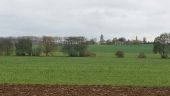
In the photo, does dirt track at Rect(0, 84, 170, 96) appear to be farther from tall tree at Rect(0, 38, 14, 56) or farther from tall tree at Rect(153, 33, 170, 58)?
tall tree at Rect(0, 38, 14, 56)

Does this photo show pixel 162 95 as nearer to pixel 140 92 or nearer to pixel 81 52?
pixel 140 92

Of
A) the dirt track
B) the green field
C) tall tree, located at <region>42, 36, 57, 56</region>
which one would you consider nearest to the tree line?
tall tree, located at <region>42, 36, 57, 56</region>

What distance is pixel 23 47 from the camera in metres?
118

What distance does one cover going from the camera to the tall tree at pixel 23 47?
118m

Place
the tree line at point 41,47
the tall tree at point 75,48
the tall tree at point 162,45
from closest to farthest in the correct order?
1. the tall tree at point 162,45
2. the tall tree at point 75,48
3. the tree line at point 41,47

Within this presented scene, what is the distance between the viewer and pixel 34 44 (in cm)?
12225

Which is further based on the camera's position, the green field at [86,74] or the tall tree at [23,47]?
the tall tree at [23,47]

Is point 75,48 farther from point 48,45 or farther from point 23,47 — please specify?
point 23,47

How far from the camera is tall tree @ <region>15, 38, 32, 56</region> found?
118 m

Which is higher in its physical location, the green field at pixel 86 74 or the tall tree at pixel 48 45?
the tall tree at pixel 48 45

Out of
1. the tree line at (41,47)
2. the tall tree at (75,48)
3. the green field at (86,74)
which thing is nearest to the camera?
the green field at (86,74)

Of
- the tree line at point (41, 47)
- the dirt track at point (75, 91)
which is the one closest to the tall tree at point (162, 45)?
the tree line at point (41, 47)

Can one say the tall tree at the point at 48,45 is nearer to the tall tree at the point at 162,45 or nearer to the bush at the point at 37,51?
the bush at the point at 37,51

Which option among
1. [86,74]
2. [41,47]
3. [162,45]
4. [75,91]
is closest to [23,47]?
[41,47]
